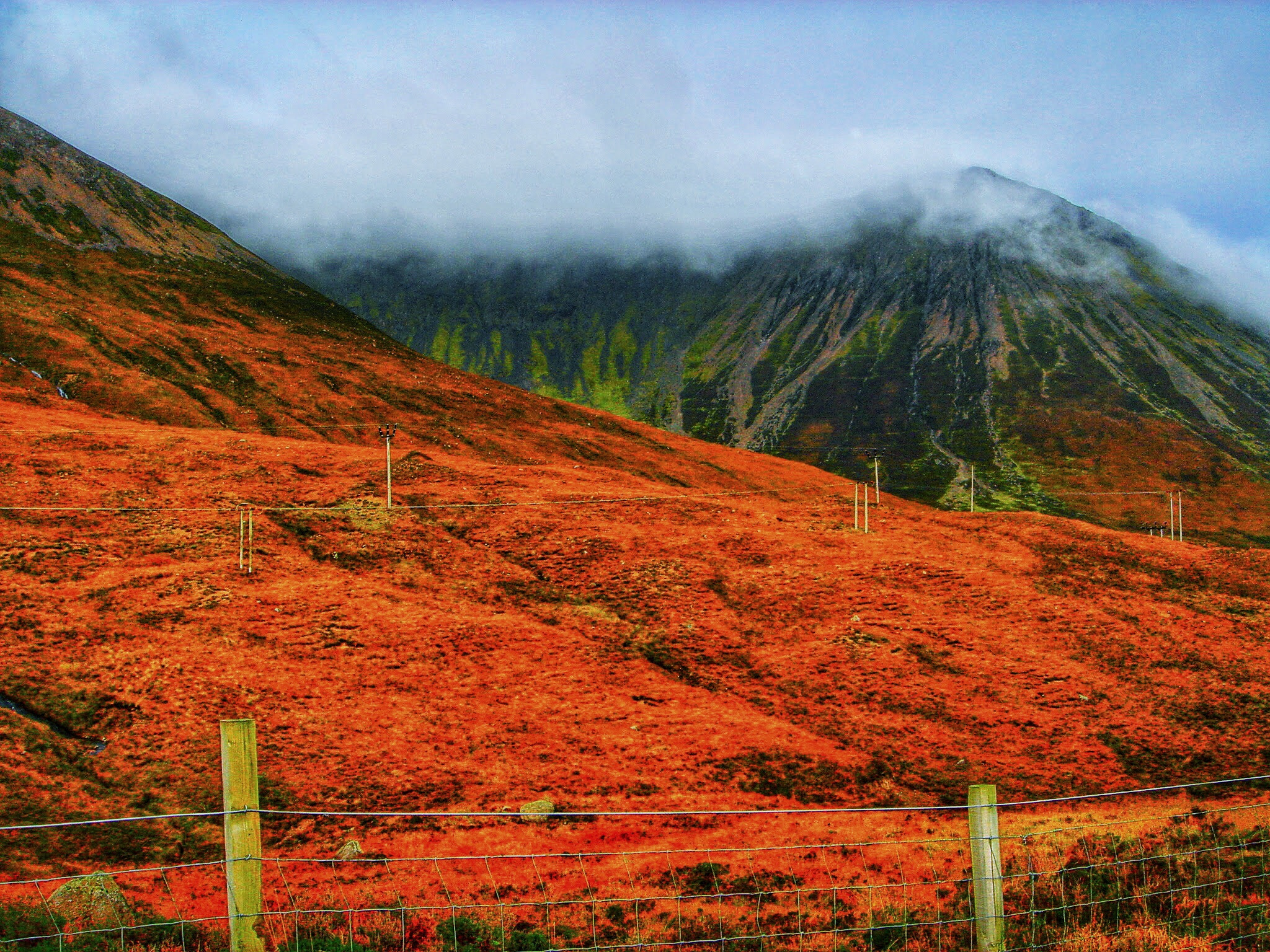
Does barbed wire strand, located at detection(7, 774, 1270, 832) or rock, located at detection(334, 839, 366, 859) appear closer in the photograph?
barbed wire strand, located at detection(7, 774, 1270, 832)

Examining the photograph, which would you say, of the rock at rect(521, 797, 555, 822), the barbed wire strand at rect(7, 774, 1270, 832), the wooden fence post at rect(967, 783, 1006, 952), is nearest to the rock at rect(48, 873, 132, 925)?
the barbed wire strand at rect(7, 774, 1270, 832)

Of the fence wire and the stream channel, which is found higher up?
the stream channel

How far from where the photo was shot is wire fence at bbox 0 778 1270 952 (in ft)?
36.6

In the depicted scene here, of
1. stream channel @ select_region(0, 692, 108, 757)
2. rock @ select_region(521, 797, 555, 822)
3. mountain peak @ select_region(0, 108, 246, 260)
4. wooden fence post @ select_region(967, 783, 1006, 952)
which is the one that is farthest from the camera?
mountain peak @ select_region(0, 108, 246, 260)

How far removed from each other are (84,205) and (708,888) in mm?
141030

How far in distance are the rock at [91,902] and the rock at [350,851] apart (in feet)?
18.0

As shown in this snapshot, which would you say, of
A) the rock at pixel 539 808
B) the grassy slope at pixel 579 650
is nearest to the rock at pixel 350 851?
the grassy slope at pixel 579 650

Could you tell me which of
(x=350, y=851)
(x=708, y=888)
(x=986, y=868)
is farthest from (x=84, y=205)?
(x=986, y=868)

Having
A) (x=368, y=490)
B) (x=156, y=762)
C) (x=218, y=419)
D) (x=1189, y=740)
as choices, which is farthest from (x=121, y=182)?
(x=1189, y=740)

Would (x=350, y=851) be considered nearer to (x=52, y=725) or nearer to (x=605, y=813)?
(x=605, y=813)

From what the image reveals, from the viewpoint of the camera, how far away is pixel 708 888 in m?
16.7

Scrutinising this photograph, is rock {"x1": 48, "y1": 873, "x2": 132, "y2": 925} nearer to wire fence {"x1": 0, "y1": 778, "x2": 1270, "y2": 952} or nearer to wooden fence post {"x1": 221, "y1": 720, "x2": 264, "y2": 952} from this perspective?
wire fence {"x1": 0, "y1": 778, "x2": 1270, "y2": 952}

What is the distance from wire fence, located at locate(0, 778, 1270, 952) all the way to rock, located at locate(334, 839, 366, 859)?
62 millimetres

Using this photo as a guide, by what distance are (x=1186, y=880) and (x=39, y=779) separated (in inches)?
905
